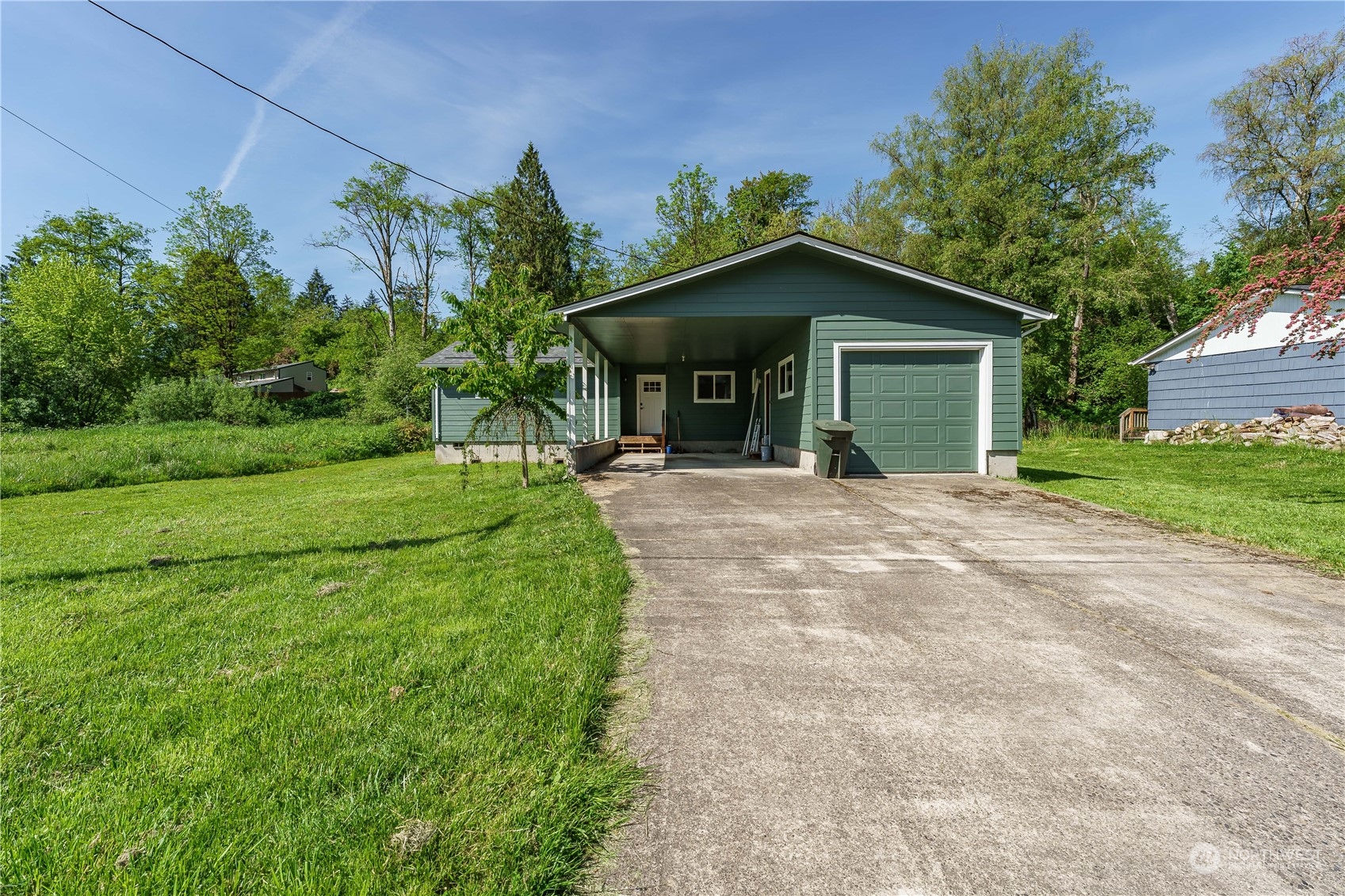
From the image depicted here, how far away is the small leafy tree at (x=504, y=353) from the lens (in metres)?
8.05

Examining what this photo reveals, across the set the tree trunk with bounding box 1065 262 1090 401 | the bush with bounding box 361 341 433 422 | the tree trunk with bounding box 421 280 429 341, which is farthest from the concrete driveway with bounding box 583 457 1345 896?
the tree trunk with bounding box 421 280 429 341

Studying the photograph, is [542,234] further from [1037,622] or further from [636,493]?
[1037,622]

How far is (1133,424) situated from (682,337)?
1713 centimetres

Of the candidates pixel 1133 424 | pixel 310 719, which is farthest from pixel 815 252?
pixel 1133 424

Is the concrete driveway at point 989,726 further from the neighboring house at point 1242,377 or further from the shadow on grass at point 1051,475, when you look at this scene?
the neighboring house at point 1242,377

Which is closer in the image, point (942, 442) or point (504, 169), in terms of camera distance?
point (942, 442)

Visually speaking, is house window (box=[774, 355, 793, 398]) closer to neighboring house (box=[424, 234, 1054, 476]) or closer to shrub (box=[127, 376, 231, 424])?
neighboring house (box=[424, 234, 1054, 476])

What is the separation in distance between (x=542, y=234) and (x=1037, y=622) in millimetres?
29589

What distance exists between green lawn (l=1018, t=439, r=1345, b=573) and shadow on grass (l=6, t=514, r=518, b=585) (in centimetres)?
742

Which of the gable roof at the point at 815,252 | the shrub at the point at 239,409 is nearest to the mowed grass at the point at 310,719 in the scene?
the gable roof at the point at 815,252

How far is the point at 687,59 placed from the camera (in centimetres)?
1213

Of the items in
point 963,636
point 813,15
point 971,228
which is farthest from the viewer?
point 971,228

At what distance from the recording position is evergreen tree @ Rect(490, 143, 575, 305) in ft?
93.0

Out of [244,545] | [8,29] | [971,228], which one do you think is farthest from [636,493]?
[971,228]
